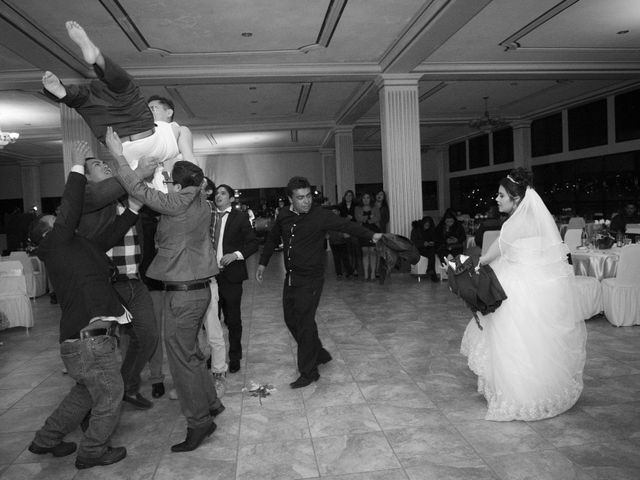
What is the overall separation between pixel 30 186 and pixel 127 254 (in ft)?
64.7

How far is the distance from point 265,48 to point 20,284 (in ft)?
16.1

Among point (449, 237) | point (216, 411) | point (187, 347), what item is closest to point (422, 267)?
point (449, 237)

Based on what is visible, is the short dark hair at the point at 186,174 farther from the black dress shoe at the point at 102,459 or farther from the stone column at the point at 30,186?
the stone column at the point at 30,186

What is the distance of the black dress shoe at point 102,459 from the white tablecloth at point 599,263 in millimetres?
5658

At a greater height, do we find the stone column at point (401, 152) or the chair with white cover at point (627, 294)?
the stone column at point (401, 152)

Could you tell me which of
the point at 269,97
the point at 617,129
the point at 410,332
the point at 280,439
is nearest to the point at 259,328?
the point at 410,332

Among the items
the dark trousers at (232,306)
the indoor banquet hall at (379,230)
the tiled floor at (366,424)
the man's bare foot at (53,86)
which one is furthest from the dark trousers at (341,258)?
the man's bare foot at (53,86)

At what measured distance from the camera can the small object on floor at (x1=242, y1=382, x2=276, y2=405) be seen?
3.98 m

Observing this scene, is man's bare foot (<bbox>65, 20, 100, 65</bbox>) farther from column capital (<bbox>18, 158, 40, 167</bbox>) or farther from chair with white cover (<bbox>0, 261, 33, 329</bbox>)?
column capital (<bbox>18, 158, 40, 167</bbox>)

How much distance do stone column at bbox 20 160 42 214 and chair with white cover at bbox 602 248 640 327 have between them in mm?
20392

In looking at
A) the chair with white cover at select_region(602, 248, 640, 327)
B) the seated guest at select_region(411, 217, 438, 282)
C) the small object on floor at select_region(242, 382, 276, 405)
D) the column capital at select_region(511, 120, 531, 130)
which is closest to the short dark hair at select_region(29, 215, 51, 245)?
the small object on floor at select_region(242, 382, 276, 405)

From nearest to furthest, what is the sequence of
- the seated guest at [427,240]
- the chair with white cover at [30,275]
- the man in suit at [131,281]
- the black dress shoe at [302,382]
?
the man in suit at [131,281] < the black dress shoe at [302,382] < the chair with white cover at [30,275] < the seated guest at [427,240]

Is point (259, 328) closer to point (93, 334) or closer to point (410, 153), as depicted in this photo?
point (93, 334)

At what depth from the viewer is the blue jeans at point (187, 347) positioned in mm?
3092
